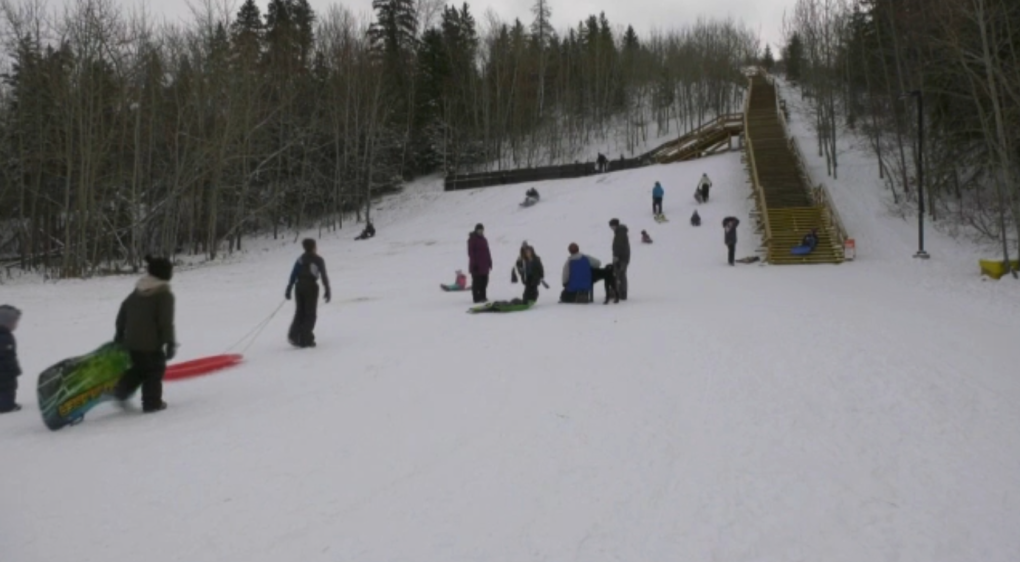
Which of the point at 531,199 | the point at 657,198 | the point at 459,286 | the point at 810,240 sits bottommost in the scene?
the point at 459,286

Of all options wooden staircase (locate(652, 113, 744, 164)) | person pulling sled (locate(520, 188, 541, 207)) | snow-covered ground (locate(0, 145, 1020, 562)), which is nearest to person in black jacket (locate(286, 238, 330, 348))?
snow-covered ground (locate(0, 145, 1020, 562))

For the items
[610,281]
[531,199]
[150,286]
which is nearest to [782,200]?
[531,199]

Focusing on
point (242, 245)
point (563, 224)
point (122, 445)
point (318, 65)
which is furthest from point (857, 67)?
point (122, 445)

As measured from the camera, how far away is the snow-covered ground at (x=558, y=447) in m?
3.96

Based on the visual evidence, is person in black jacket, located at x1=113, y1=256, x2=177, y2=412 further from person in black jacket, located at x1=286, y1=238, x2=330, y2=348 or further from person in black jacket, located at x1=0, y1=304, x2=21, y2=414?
person in black jacket, located at x1=286, y1=238, x2=330, y2=348

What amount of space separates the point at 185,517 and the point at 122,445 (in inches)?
75.0

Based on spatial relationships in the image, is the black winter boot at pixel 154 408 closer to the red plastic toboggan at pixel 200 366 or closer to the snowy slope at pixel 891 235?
the red plastic toboggan at pixel 200 366

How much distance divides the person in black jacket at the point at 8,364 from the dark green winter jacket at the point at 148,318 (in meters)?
1.43

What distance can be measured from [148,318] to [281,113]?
39.8m

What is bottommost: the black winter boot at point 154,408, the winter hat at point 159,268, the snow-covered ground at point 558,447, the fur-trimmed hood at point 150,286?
the snow-covered ground at point 558,447

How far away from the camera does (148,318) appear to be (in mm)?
6770

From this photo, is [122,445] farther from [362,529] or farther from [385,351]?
[385,351]

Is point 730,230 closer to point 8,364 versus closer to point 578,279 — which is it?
point 578,279

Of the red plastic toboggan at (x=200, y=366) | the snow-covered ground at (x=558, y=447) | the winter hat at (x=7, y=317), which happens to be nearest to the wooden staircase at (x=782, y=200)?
the snow-covered ground at (x=558, y=447)
